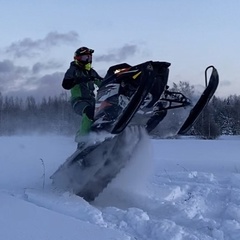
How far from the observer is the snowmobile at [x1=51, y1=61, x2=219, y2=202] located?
5.30m

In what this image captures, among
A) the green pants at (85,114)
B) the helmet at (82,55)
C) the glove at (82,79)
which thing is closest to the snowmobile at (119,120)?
the green pants at (85,114)

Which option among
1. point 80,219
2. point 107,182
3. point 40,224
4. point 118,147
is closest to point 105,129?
point 118,147

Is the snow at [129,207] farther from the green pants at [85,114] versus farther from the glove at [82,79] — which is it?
the glove at [82,79]

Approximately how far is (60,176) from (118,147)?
0.98 m

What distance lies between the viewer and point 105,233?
3.91 metres

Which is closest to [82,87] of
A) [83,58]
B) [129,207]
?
[83,58]

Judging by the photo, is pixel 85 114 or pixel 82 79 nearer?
pixel 82 79

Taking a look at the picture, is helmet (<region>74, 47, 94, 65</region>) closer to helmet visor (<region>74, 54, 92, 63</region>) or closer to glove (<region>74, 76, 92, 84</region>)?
helmet visor (<region>74, 54, 92, 63</region>)

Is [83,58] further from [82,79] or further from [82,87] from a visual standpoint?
[82,79]

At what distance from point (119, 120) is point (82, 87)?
4.72ft

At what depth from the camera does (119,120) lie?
529 cm

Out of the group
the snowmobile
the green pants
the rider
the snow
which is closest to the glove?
the rider

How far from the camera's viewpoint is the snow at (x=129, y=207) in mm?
3994

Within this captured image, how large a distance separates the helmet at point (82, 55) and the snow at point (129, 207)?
1.49 metres
